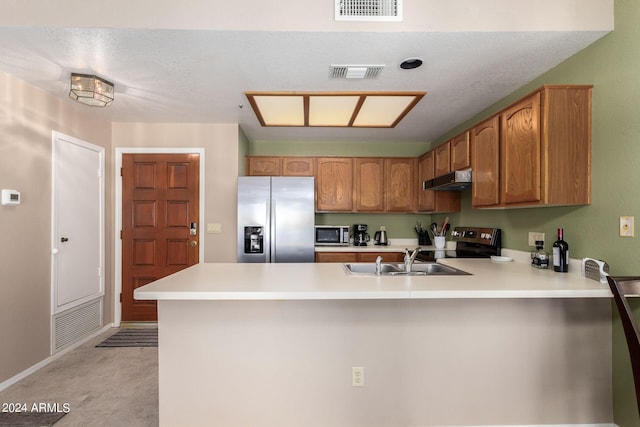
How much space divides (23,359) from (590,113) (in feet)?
14.3

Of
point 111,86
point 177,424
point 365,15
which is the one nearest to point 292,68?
point 365,15

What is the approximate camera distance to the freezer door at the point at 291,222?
138 inches

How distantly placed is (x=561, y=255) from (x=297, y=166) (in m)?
3.02

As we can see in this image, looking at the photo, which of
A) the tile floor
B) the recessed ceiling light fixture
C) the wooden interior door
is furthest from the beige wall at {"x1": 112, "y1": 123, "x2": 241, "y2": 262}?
the recessed ceiling light fixture

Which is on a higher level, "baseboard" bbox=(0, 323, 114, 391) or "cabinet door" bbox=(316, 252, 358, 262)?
"cabinet door" bbox=(316, 252, 358, 262)

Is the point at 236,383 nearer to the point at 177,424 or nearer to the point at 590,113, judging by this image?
the point at 177,424

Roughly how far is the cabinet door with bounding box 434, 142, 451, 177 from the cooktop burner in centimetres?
67

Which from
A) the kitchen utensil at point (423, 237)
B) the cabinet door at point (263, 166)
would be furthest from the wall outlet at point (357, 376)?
the cabinet door at point (263, 166)

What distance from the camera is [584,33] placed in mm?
1831

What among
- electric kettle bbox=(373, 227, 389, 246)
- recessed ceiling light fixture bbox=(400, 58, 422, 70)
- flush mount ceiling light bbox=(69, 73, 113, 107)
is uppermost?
recessed ceiling light fixture bbox=(400, 58, 422, 70)

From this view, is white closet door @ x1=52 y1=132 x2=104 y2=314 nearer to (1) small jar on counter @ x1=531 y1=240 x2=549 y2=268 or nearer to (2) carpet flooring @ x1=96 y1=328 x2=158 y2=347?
(2) carpet flooring @ x1=96 y1=328 x2=158 y2=347

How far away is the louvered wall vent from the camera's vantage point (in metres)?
2.19

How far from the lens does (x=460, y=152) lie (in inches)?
118

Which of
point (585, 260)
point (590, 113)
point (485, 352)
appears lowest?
point (485, 352)
